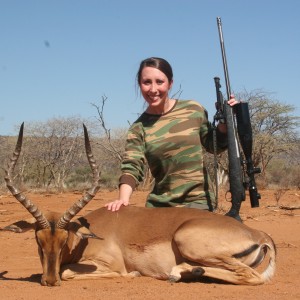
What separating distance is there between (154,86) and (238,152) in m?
1.42

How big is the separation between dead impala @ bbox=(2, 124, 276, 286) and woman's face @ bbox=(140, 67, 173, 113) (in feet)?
3.15

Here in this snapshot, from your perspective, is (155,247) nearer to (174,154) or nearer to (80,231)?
(80,231)

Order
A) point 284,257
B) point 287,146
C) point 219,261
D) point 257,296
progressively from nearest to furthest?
point 257,296 < point 219,261 < point 284,257 < point 287,146

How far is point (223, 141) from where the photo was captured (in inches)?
275

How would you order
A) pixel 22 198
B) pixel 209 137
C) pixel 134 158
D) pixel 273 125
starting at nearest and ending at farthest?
pixel 22 198, pixel 134 158, pixel 209 137, pixel 273 125

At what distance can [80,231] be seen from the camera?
20.3 ft

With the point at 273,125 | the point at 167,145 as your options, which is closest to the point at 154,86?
the point at 167,145

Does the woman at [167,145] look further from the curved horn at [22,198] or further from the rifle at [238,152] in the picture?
the curved horn at [22,198]

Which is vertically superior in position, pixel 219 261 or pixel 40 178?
pixel 219 261

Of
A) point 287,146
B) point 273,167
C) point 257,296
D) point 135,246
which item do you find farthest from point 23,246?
point 273,167

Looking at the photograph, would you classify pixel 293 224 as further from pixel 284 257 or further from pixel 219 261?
pixel 219 261

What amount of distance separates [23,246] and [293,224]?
18.6ft

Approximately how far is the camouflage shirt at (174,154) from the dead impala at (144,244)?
0.39 meters

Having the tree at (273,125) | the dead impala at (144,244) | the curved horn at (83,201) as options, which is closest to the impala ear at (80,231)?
the dead impala at (144,244)
